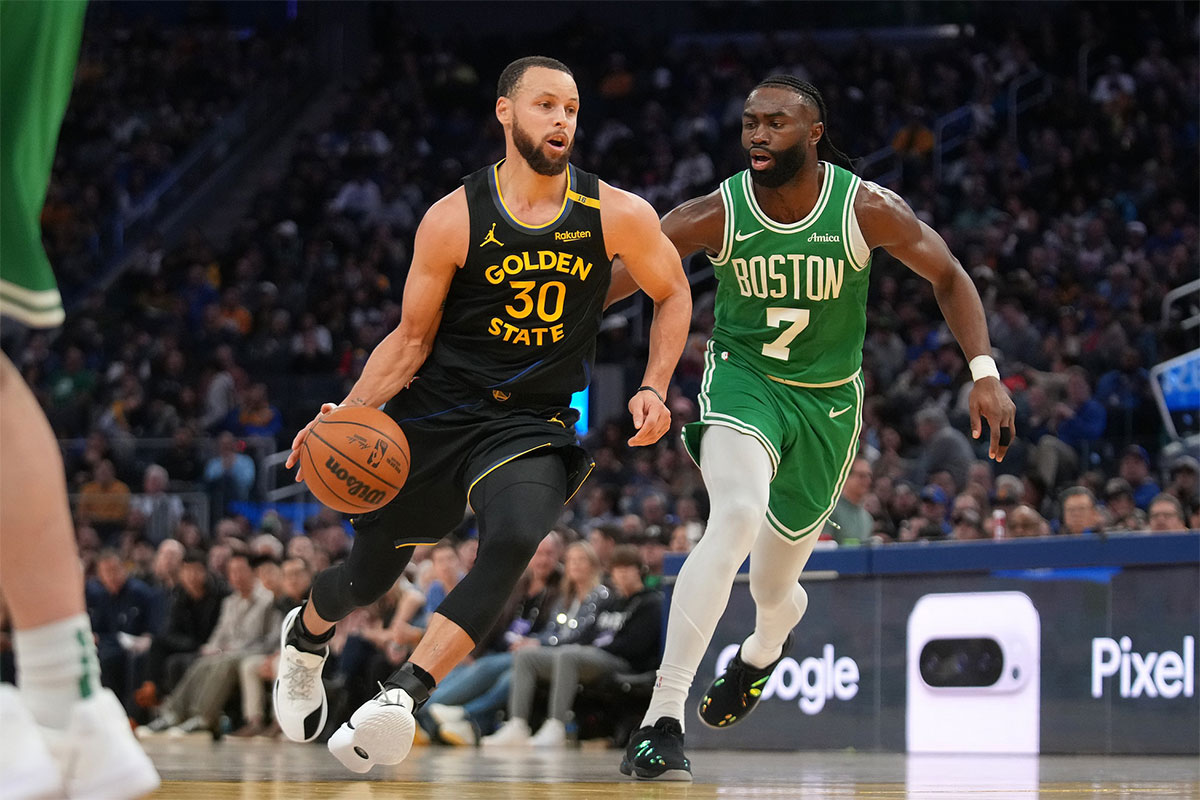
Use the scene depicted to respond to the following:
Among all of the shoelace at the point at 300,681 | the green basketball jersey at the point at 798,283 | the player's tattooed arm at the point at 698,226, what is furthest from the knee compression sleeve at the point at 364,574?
the green basketball jersey at the point at 798,283

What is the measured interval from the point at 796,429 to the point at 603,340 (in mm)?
12082

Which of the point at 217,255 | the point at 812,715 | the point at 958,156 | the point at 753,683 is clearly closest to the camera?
the point at 753,683

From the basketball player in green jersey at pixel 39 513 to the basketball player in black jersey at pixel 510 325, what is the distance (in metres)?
2.50

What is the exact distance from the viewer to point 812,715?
9750 mm

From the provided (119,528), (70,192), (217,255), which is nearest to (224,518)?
(119,528)

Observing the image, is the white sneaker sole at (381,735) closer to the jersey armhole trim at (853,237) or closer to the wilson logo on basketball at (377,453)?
the wilson logo on basketball at (377,453)

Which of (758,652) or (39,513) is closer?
(39,513)

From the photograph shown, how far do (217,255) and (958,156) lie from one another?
9.73 meters

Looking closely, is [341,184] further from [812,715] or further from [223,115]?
Result: [812,715]

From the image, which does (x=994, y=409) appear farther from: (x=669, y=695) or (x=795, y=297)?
(x=669, y=695)

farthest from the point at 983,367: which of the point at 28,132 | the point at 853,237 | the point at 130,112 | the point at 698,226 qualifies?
the point at 130,112

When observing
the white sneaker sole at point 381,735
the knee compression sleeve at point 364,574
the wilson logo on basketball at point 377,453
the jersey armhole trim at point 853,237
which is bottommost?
the white sneaker sole at point 381,735

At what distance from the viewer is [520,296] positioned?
5.47 m

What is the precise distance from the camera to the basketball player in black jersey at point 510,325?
17.9 ft
